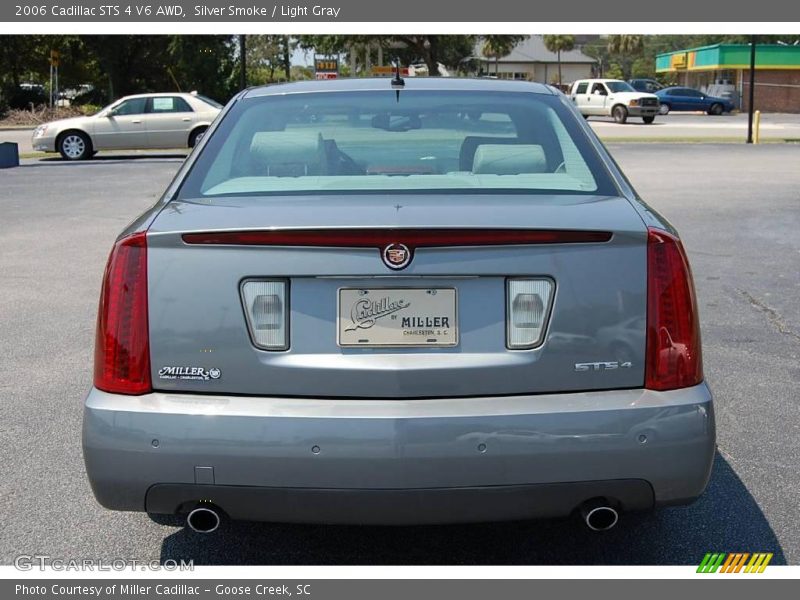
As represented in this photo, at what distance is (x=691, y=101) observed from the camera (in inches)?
2117

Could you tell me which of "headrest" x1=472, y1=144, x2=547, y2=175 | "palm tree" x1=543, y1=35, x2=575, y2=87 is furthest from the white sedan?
"palm tree" x1=543, y1=35, x2=575, y2=87

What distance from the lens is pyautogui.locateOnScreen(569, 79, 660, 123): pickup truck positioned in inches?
1633

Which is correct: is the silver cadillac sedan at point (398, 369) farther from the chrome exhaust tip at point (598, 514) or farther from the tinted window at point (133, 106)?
the tinted window at point (133, 106)

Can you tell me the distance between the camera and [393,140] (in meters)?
4.22

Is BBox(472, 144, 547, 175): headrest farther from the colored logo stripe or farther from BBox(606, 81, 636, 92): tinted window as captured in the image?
BBox(606, 81, 636, 92): tinted window

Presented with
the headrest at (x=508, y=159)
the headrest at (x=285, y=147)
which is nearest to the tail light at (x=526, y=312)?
the headrest at (x=508, y=159)

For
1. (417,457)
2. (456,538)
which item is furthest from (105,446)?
(456,538)

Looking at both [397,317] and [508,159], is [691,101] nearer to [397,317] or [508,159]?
[508,159]

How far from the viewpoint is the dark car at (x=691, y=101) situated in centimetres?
5316

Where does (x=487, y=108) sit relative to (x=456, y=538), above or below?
above

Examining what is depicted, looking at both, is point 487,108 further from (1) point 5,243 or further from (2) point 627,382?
(1) point 5,243

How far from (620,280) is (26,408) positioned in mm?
3552

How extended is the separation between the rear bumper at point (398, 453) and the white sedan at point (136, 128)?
821 inches

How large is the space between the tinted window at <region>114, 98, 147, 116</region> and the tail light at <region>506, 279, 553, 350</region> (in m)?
21.6
